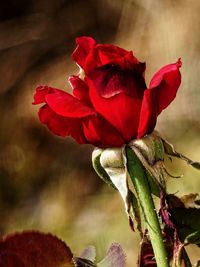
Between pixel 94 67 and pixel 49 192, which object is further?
pixel 49 192

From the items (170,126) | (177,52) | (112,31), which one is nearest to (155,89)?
(170,126)

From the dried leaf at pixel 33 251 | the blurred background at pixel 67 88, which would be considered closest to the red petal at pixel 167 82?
the dried leaf at pixel 33 251

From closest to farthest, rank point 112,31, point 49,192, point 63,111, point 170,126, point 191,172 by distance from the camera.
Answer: point 63,111
point 191,172
point 170,126
point 49,192
point 112,31

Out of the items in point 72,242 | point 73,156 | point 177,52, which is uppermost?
point 177,52

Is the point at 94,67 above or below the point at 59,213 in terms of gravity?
above

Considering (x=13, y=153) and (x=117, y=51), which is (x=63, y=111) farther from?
(x=13, y=153)

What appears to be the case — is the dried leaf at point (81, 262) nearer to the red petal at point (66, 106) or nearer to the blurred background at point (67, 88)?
the red petal at point (66, 106)

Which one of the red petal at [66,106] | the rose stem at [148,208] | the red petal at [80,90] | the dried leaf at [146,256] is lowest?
the dried leaf at [146,256]

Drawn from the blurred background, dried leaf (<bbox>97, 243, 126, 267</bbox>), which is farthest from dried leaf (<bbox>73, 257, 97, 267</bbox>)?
the blurred background

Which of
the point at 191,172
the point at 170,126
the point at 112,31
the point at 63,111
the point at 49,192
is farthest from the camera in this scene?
the point at 112,31
